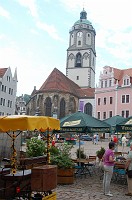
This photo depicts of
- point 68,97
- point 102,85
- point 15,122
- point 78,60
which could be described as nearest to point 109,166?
point 15,122

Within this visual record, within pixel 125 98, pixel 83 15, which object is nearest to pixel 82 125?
pixel 125 98

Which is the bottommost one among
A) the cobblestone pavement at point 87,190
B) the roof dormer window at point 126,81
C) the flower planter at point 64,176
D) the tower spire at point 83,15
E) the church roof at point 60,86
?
the cobblestone pavement at point 87,190

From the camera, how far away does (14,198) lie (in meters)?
7.27

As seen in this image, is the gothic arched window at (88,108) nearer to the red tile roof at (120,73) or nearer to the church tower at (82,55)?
the church tower at (82,55)

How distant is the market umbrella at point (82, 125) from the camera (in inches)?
487

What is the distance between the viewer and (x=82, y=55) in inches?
3068

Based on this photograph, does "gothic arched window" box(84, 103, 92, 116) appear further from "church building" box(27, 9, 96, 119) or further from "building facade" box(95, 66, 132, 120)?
"building facade" box(95, 66, 132, 120)

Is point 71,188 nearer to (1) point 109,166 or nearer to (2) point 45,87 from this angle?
(1) point 109,166

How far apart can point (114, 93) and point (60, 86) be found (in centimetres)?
Answer: 1582

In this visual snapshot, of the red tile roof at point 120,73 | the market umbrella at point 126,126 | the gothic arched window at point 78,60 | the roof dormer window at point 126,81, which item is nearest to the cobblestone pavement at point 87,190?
the market umbrella at point 126,126

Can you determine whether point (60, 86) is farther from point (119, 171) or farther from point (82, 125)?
point (119, 171)

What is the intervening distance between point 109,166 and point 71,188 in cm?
170

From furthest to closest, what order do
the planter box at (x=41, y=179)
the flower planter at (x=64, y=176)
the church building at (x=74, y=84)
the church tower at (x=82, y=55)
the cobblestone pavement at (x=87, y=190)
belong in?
the church tower at (x=82, y=55) → the church building at (x=74, y=84) → the flower planter at (x=64, y=176) → the cobblestone pavement at (x=87, y=190) → the planter box at (x=41, y=179)

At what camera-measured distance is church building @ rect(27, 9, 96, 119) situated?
216ft
